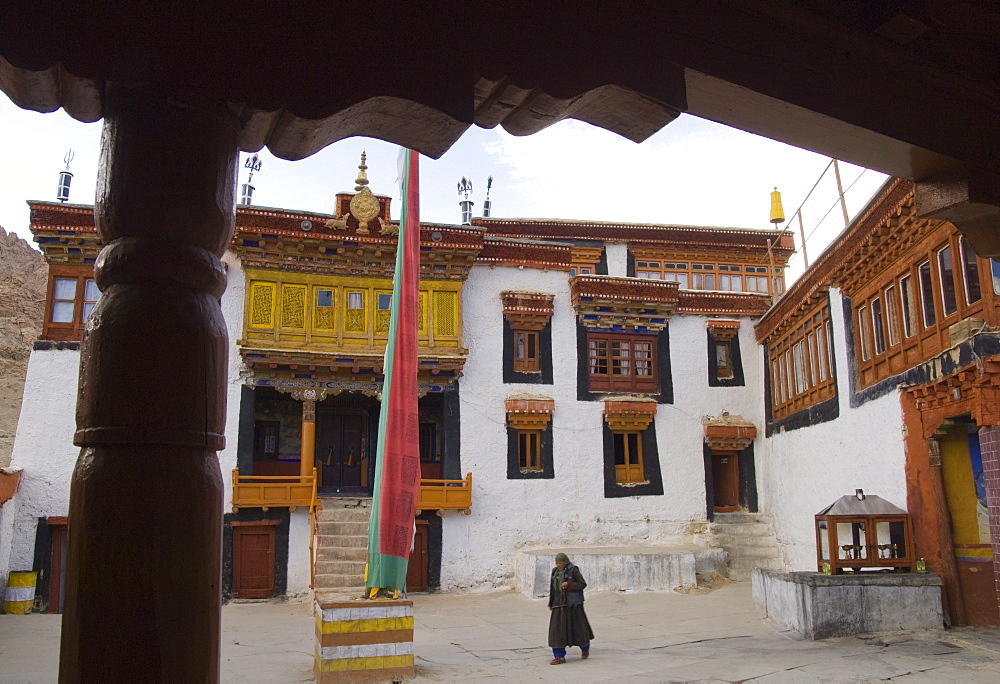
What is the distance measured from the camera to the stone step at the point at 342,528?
15258 mm

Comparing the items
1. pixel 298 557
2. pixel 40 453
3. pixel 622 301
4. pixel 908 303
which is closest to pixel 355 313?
pixel 298 557

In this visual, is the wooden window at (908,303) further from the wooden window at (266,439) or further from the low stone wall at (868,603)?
the wooden window at (266,439)

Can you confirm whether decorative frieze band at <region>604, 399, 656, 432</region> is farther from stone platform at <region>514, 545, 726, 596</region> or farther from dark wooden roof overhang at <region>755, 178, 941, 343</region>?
dark wooden roof overhang at <region>755, 178, 941, 343</region>

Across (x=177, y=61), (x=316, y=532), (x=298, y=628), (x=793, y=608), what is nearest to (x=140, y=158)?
(x=177, y=61)

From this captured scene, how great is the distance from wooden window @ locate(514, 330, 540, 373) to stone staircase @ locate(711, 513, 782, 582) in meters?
5.61

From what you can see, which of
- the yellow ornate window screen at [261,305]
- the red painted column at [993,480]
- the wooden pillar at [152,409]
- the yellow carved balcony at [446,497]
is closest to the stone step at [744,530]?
the yellow carved balcony at [446,497]

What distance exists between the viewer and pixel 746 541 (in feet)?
58.5

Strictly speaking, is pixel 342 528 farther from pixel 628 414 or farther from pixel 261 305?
pixel 628 414

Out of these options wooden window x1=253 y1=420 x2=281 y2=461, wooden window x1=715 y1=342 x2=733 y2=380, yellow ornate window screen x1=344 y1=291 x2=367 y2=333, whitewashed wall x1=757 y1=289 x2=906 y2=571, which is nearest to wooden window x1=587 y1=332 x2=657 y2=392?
wooden window x1=715 y1=342 x2=733 y2=380

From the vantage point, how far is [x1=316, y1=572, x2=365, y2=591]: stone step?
1372 centimetres

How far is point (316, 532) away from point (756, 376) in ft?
36.1

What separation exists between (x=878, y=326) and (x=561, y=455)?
754 cm

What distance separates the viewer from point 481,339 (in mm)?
18141

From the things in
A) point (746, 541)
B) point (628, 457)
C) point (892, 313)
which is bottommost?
point (746, 541)
